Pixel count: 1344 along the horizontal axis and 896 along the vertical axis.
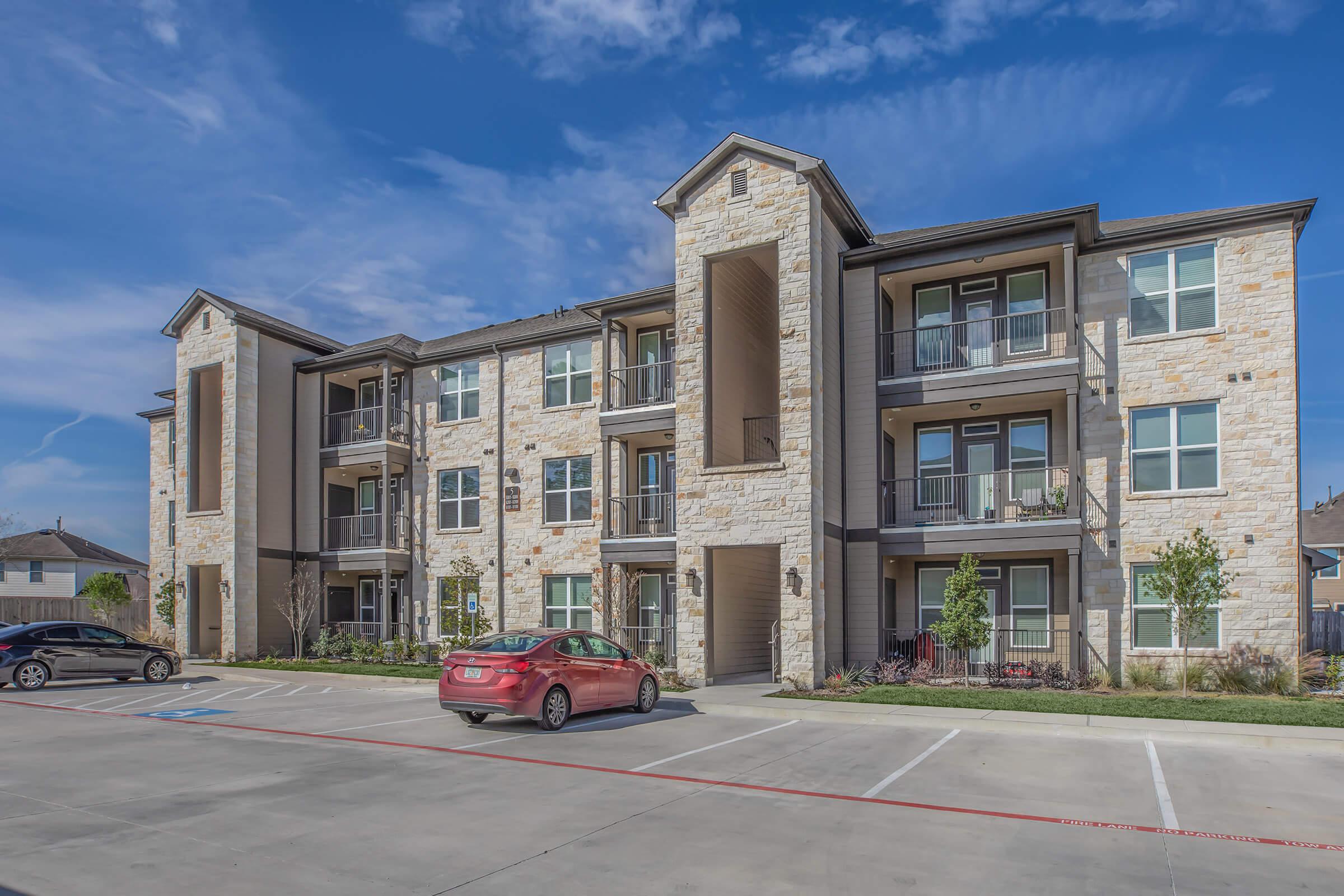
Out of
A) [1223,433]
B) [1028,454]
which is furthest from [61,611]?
[1223,433]

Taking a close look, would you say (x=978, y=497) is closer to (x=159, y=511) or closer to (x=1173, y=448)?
(x=1173, y=448)

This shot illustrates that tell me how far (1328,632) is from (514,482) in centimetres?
2253

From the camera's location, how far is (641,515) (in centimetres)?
2386

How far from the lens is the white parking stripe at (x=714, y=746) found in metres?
10.7

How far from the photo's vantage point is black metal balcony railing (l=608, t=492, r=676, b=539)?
Result: 22922 millimetres

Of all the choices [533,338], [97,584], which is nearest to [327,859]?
[533,338]

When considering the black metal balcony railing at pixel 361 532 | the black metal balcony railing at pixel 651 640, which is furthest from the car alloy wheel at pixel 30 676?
the black metal balcony railing at pixel 651 640

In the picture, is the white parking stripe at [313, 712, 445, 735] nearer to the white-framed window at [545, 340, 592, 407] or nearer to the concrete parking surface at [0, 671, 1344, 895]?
the concrete parking surface at [0, 671, 1344, 895]

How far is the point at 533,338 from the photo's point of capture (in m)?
25.9

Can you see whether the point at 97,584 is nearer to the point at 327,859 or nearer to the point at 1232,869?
the point at 327,859

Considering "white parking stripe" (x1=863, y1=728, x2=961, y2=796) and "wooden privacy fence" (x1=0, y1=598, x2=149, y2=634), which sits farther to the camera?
"wooden privacy fence" (x1=0, y1=598, x2=149, y2=634)

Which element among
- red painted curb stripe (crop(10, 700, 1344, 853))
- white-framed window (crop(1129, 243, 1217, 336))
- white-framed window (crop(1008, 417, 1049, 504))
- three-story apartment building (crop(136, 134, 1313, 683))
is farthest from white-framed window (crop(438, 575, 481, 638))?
white-framed window (crop(1129, 243, 1217, 336))

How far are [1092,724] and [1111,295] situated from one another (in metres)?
9.92

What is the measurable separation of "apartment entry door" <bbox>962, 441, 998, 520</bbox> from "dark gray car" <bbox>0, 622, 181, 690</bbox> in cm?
1879
